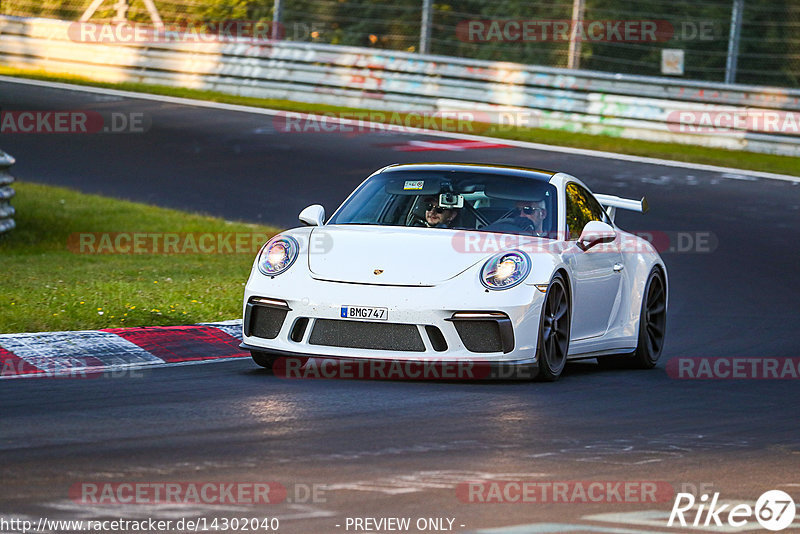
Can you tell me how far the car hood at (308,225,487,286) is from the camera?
8258mm

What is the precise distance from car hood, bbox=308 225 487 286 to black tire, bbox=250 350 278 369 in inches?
23.4

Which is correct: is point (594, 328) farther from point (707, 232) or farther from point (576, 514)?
point (707, 232)

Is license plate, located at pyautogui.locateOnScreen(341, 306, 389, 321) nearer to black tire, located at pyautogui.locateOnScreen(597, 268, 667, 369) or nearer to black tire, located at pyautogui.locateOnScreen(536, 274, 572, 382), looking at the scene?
black tire, located at pyautogui.locateOnScreen(536, 274, 572, 382)

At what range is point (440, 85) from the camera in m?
23.8

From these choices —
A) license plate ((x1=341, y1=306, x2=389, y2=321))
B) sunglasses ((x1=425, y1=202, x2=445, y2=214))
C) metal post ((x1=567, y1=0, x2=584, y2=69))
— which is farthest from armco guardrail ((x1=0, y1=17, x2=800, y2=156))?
license plate ((x1=341, y1=306, x2=389, y2=321))

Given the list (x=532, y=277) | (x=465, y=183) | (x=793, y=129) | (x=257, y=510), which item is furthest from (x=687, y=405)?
(x=793, y=129)

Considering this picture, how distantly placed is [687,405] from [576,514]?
298 centimetres

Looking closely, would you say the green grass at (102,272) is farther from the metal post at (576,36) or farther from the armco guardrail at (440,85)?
the metal post at (576,36)

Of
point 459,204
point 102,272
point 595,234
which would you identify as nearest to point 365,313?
point 459,204

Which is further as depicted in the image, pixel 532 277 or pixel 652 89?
pixel 652 89

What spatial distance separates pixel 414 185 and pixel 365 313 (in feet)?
5.11

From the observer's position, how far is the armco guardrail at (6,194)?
1478cm

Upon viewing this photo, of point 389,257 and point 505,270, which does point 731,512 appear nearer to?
point 505,270

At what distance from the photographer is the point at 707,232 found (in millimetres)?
16328
